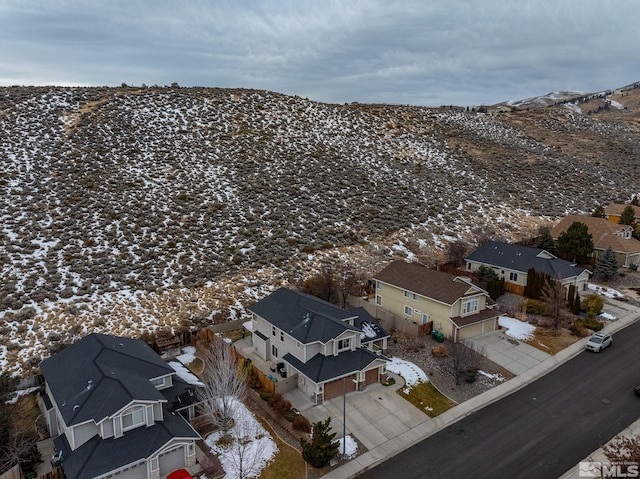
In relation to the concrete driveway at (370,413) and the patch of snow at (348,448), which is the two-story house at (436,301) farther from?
the patch of snow at (348,448)

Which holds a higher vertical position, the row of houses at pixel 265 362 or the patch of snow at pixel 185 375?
the row of houses at pixel 265 362

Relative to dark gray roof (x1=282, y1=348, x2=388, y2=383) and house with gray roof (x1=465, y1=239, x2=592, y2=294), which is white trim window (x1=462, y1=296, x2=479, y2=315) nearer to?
dark gray roof (x1=282, y1=348, x2=388, y2=383)

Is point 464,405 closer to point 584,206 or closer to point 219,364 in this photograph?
point 219,364

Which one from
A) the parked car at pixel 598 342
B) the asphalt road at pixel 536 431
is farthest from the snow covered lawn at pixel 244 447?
the parked car at pixel 598 342

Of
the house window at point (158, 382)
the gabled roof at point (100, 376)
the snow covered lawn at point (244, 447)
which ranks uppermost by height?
the gabled roof at point (100, 376)

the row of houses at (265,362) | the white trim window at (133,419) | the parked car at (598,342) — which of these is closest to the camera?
the row of houses at (265,362)

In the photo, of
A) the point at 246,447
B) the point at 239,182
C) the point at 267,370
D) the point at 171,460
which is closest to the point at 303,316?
the point at 267,370
